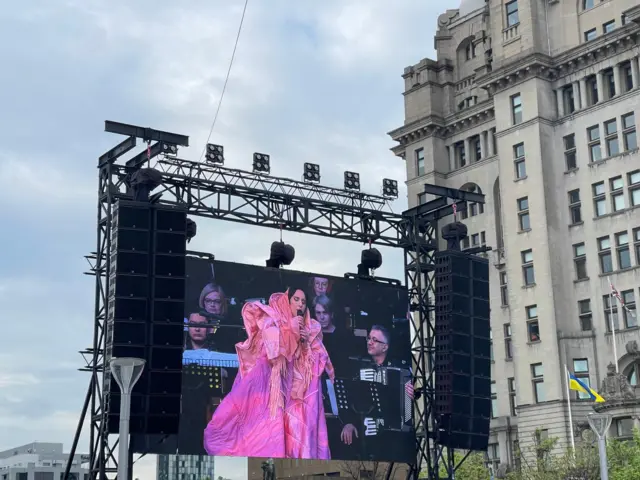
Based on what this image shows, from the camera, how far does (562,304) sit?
186 ft

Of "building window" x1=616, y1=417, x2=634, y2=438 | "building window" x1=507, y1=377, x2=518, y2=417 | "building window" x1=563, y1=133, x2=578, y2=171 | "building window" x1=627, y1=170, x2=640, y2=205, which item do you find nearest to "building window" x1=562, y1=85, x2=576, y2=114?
"building window" x1=563, y1=133, x2=578, y2=171

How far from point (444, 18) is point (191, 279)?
43255mm

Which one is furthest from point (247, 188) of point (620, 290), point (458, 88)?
point (458, 88)

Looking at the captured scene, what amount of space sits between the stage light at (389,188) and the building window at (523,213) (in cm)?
2150

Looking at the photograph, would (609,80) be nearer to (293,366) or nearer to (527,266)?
(527,266)

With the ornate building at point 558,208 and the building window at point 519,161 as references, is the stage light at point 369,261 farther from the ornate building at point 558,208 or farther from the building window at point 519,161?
the building window at point 519,161

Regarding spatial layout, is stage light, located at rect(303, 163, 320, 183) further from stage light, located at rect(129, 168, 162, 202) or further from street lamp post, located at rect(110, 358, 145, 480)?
street lamp post, located at rect(110, 358, 145, 480)

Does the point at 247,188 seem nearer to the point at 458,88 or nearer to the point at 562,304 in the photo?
the point at 562,304

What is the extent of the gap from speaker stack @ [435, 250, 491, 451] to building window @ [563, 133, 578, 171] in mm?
23338

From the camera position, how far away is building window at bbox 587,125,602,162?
188 ft

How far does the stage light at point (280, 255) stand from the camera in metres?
34.7

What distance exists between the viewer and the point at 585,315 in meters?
56.4

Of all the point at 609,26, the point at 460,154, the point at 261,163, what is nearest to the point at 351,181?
the point at 261,163

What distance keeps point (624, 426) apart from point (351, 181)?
22.2 metres
